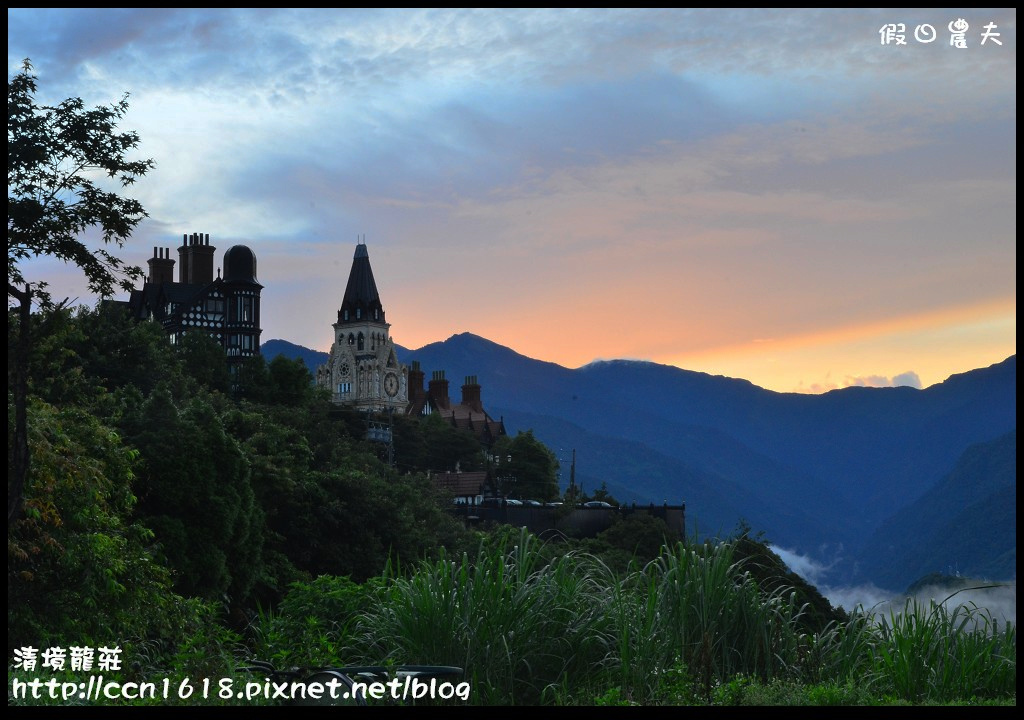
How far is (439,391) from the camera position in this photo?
356 feet

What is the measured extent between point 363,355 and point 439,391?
7.44 metres

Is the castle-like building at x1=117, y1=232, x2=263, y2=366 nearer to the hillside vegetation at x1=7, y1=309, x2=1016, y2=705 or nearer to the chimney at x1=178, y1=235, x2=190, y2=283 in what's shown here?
the chimney at x1=178, y1=235, x2=190, y2=283

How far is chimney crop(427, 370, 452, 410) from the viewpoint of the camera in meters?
108

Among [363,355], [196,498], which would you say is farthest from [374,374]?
[196,498]

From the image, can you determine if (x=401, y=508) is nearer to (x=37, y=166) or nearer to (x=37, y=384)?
(x=37, y=384)

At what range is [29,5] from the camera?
941 centimetres

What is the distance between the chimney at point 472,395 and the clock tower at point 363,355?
5135 millimetres

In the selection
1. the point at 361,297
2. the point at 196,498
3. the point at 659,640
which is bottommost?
the point at 659,640

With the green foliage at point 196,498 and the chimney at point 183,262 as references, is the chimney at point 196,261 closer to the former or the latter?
the chimney at point 183,262

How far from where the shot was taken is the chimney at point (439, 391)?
107688mm

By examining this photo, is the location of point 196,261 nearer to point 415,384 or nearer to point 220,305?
point 220,305

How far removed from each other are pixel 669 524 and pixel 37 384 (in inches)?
1776

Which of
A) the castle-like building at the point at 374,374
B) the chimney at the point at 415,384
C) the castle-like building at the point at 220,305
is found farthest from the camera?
the chimney at the point at 415,384

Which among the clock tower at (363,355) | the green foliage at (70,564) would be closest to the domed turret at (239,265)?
the clock tower at (363,355)
